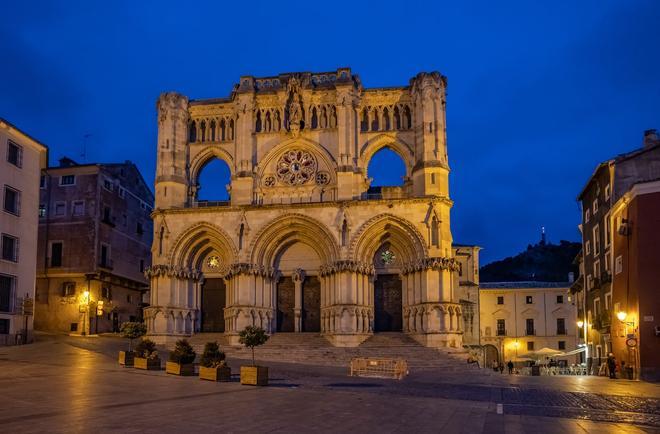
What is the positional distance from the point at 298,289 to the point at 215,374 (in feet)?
74.1

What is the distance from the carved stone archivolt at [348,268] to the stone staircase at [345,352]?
163 inches

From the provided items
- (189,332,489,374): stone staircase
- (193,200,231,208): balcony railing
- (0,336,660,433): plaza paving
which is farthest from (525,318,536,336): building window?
(0,336,660,433): plaza paving

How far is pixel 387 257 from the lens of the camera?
1909 inches

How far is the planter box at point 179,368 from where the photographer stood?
28.3 meters

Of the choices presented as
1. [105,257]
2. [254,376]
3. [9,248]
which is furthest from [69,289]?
[254,376]

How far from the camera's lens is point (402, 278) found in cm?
4741

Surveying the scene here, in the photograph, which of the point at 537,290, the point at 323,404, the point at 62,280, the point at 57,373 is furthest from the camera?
the point at 537,290

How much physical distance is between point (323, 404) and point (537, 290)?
6478 centimetres

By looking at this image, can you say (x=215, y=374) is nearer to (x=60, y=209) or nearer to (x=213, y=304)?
(x=213, y=304)

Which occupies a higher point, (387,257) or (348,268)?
(387,257)

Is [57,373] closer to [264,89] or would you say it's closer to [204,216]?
[204,216]

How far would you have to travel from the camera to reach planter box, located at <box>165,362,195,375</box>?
28.3 m

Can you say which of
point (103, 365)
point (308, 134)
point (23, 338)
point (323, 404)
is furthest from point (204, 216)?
point (323, 404)

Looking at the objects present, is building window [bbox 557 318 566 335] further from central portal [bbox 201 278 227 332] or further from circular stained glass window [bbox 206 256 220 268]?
circular stained glass window [bbox 206 256 220 268]
